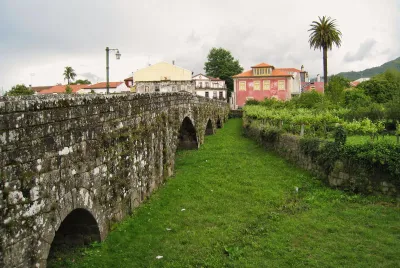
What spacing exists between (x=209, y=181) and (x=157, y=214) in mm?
3589

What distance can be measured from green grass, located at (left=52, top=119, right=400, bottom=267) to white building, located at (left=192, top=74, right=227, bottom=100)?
186 feet

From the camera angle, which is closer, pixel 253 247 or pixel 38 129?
pixel 38 129

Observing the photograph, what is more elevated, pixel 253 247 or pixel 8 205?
pixel 8 205

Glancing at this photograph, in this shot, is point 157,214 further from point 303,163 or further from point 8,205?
point 303,163

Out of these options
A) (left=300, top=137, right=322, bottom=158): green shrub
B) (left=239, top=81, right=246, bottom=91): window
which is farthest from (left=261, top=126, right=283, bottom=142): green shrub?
(left=239, top=81, right=246, bottom=91): window

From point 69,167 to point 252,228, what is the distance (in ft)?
14.8

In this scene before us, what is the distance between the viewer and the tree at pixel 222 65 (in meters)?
80.0

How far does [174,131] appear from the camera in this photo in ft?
50.3

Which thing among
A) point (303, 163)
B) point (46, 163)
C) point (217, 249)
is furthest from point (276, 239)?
point (303, 163)

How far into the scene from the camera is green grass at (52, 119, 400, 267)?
7336 mm

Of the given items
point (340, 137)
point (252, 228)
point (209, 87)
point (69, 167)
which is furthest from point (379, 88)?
point (69, 167)

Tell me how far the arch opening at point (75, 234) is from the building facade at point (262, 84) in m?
52.6

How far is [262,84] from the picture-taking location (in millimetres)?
59812

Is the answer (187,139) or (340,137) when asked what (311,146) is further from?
(187,139)
